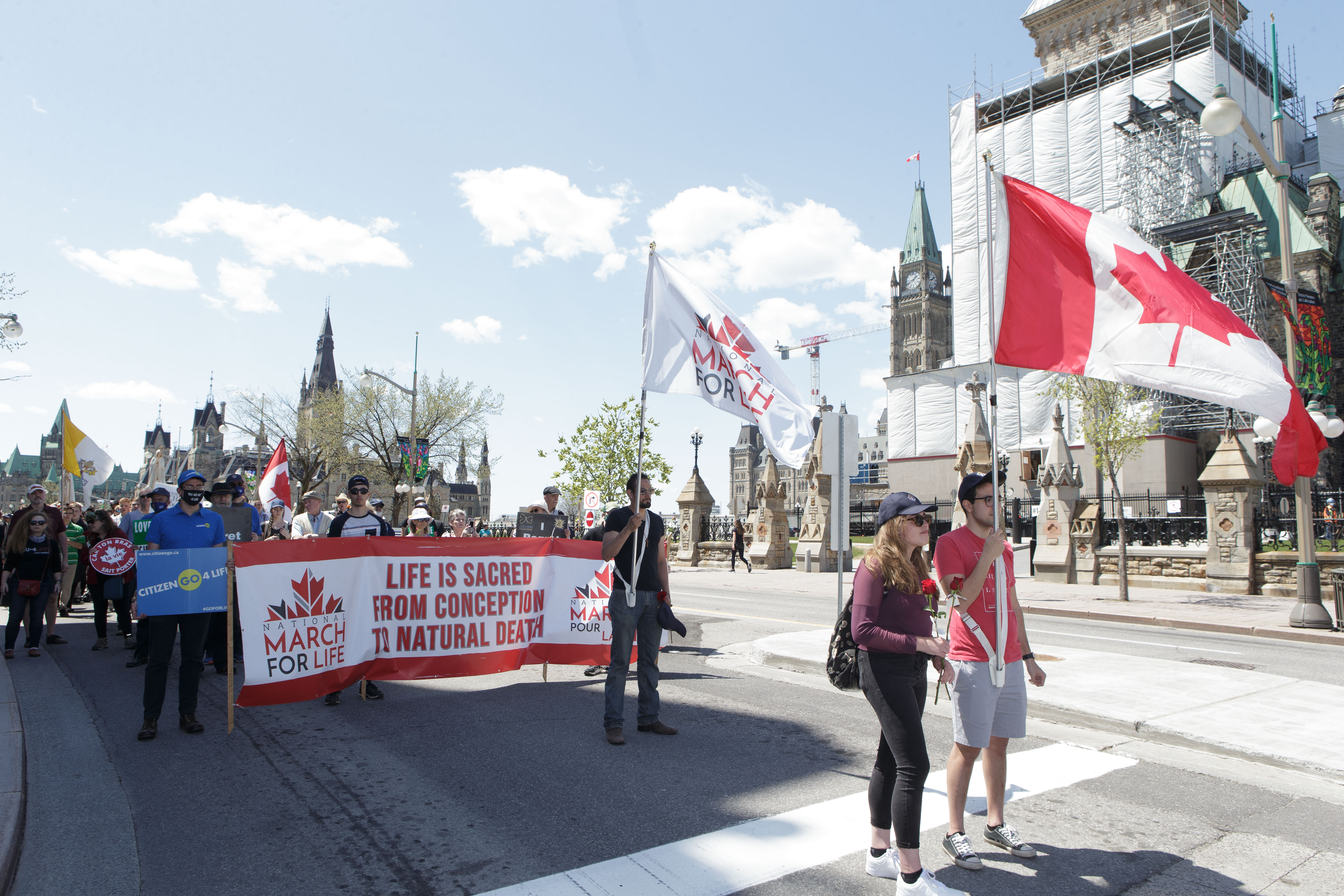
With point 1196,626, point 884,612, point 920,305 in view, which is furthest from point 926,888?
point 920,305

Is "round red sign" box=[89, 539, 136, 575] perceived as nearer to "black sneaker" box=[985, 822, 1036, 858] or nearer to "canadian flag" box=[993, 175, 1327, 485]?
"black sneaker" box=[985, 822, 1036, 858]

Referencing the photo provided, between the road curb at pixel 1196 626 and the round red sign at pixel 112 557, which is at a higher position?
the round red sign at pixel 112 557

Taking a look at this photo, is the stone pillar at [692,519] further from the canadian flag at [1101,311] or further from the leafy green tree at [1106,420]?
the canadian flag at [1101,311]

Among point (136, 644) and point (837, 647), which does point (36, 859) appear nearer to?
point (837, 647)

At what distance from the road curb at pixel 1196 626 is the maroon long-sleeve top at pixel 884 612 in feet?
39.4

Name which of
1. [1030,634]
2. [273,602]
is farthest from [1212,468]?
[273,602]

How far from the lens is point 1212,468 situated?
19500 mm

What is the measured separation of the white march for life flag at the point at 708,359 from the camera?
21.8 ft

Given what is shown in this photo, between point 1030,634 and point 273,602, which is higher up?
point 273,602

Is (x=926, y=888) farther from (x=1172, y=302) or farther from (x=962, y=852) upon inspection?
(x=1172, y=302)

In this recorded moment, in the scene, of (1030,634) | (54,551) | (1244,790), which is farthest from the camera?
(1030,634)

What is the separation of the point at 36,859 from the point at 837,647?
400 cm

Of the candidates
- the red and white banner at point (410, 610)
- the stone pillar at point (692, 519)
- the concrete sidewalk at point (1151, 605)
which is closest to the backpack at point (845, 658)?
the red and white banner at point (410, 610)

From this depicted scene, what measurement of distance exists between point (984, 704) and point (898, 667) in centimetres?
58
